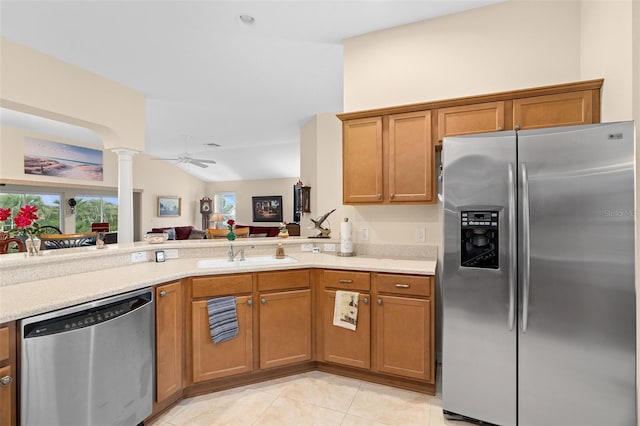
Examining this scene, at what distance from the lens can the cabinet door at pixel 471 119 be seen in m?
2.23

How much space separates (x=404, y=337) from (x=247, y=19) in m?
2.78

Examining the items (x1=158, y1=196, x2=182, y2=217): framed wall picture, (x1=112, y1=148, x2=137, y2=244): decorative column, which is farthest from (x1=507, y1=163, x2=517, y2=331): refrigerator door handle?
Result: (x1=158, y1=196, x2=182, y2=217): framed wall picture

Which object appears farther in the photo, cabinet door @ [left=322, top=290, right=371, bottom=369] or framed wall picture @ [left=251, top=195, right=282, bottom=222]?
framed wall picture @ [left=251, top=195, right=282, bottom=222]

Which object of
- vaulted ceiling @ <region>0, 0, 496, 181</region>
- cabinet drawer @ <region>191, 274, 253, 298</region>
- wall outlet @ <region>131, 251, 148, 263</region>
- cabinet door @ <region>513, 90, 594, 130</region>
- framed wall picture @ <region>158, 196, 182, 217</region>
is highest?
vaulted ceiling @ <region>0, 0, 496, 181</region>

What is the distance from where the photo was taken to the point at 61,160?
643cm

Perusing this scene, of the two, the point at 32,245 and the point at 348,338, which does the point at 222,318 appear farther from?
the point at 32,245

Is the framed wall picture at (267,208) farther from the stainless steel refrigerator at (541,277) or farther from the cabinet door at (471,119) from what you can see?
the stainless steel refrigerator at (541,277)

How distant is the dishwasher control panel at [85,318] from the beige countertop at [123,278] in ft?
0.19

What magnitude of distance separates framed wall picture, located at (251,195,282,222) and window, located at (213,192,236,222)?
0.91m

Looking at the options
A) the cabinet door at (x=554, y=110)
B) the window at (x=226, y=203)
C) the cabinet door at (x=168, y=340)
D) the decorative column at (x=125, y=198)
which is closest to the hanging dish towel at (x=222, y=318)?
the cabinet door at (x=168, y=340)

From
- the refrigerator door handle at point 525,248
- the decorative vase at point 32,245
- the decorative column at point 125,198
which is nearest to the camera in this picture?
the refrigerator door handle at point 525,248

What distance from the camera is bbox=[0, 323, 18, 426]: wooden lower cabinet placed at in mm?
1247

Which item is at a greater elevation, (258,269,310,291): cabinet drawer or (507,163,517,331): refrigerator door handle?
(507,163,517,331): refrigerator door handle

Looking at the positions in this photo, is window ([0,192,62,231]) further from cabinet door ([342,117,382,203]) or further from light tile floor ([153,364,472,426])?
cabinet door ([342,117,382,203])
